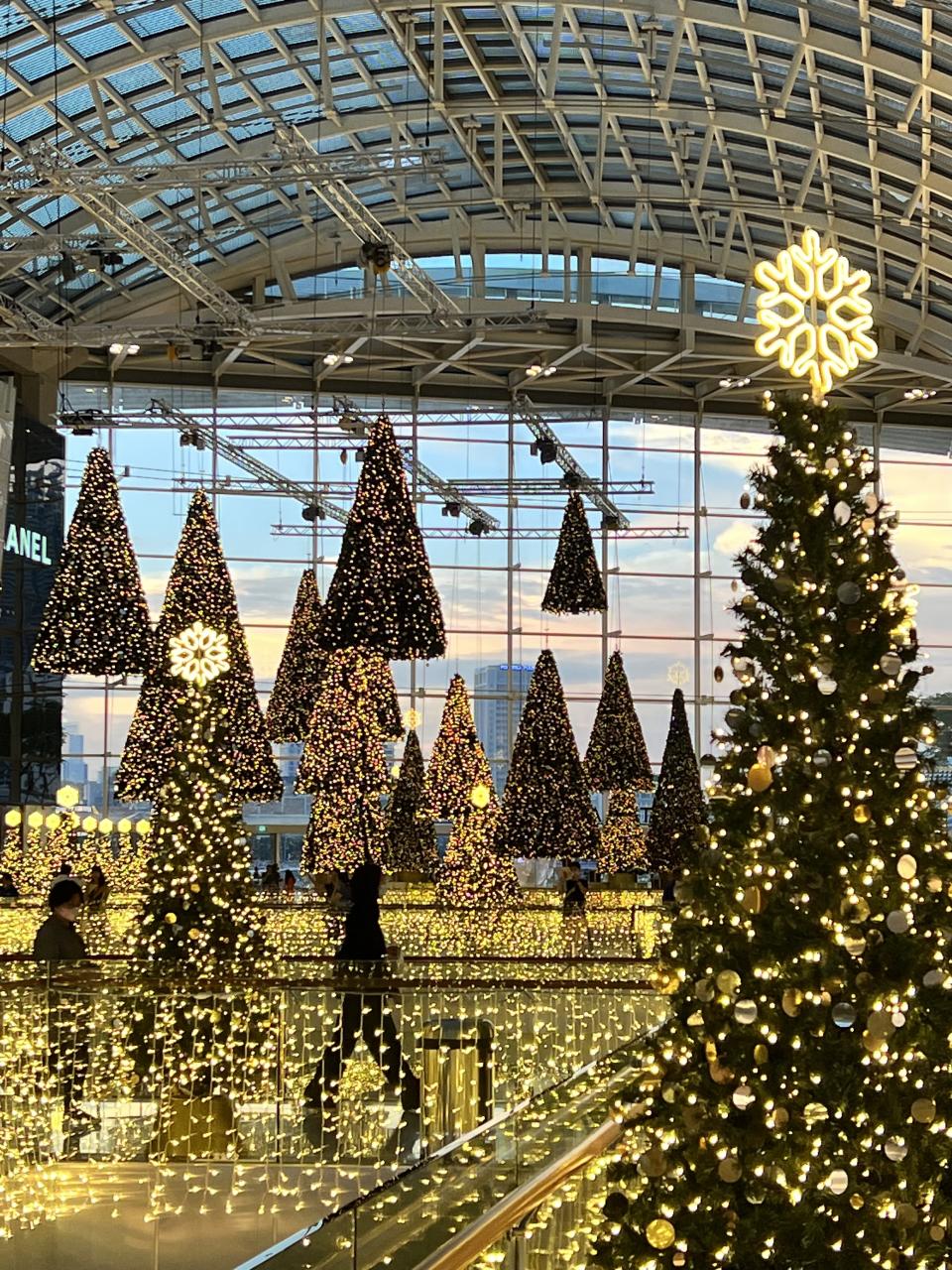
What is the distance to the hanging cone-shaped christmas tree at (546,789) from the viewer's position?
17359 mm

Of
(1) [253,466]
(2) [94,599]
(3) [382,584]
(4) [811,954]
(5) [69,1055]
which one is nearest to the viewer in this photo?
(4) [811,954]

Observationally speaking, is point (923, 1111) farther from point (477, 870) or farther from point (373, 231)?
point (373, 231)

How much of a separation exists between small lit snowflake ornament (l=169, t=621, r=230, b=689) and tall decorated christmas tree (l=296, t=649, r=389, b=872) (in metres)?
3.88

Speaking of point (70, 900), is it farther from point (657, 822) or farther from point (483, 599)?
point (483, 599)

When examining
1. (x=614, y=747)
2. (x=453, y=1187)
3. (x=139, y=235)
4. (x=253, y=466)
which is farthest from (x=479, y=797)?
(x=453, y=1187)

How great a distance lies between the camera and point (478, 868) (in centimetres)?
1683

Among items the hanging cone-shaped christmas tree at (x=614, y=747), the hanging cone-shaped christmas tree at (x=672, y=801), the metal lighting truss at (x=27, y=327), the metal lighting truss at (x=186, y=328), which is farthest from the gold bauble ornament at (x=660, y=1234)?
the metal lighting truss at (x=27, y=327)

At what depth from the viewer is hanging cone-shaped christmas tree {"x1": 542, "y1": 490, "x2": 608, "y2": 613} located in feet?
61.1

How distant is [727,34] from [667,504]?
1099cm

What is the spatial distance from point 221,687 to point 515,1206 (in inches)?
566

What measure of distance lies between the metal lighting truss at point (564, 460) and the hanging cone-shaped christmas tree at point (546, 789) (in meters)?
9.32

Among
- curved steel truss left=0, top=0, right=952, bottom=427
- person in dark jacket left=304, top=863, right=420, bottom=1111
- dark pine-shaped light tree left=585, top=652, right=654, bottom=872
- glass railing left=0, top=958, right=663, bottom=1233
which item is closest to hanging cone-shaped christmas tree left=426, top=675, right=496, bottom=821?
dark pine-shaped light tree left=585, top=652, right=654, bottom=872

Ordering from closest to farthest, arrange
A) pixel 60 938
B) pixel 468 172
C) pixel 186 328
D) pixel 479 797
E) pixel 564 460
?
pixel 60 938, pixel 479 797, pixel 186 328, pixel 468 172, pixel 564 460

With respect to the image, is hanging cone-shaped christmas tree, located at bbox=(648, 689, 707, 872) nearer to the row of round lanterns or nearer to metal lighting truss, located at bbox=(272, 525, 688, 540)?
the row of round lanterns
